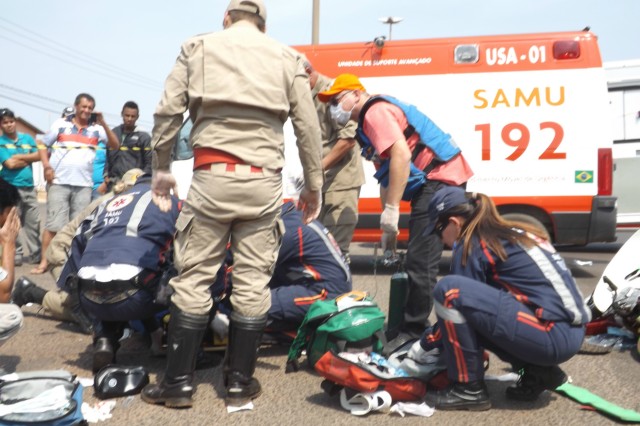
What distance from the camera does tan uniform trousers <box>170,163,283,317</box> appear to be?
360 centimetres

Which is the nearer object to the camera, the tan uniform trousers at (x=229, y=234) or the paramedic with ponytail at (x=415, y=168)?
the tan uniform trousers at (x=229, y=234)

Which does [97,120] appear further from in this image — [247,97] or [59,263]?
[247,97]

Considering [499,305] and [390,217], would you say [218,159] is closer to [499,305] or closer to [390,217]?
[390,217]

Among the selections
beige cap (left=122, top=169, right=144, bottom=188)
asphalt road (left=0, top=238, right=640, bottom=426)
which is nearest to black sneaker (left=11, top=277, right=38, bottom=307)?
asphalt road (left=0, top=238, right=640, bottom=426)

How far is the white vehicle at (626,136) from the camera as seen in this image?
10.2 m

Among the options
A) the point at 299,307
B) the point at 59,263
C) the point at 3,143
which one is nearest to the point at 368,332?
the point at 299,307

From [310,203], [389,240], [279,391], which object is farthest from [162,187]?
[389,240]

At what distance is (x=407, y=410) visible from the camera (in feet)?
12.0

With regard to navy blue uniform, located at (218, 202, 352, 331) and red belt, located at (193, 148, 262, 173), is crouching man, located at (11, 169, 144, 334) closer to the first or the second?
navy blue uniform, located at (218, 202, 352, 331)

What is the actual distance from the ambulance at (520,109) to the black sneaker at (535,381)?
4075 mm

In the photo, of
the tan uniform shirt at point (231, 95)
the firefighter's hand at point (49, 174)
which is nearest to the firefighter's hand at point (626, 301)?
the tan uniform shirt at point (231, 95)

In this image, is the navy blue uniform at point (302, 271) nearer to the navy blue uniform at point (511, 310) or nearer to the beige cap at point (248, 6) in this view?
the navy blue uniform at point (511, 310)

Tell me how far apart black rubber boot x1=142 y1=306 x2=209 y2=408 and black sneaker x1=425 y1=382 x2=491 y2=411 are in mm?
1193

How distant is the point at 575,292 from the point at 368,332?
3.70 feet
